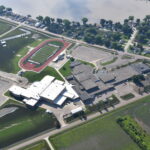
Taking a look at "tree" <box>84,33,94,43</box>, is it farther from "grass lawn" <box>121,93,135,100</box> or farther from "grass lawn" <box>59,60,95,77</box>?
"grass lawn" <box>121,93,135,100</box>

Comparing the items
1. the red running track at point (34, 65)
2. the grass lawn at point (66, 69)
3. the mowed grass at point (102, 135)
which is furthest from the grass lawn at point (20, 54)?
the mowed grass at point (102, 135)

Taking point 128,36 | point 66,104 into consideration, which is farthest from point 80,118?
point 128,36

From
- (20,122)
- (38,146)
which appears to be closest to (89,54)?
(20,122)

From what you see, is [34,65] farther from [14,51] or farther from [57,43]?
[57,43]

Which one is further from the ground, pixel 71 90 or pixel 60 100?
pixel 71 90

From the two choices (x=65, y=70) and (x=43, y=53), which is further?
(x=43, y=53)

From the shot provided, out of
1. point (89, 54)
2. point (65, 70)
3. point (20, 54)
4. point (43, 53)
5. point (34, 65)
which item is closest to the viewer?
point (65, 70)

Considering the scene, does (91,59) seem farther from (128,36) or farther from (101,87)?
(128,36)
